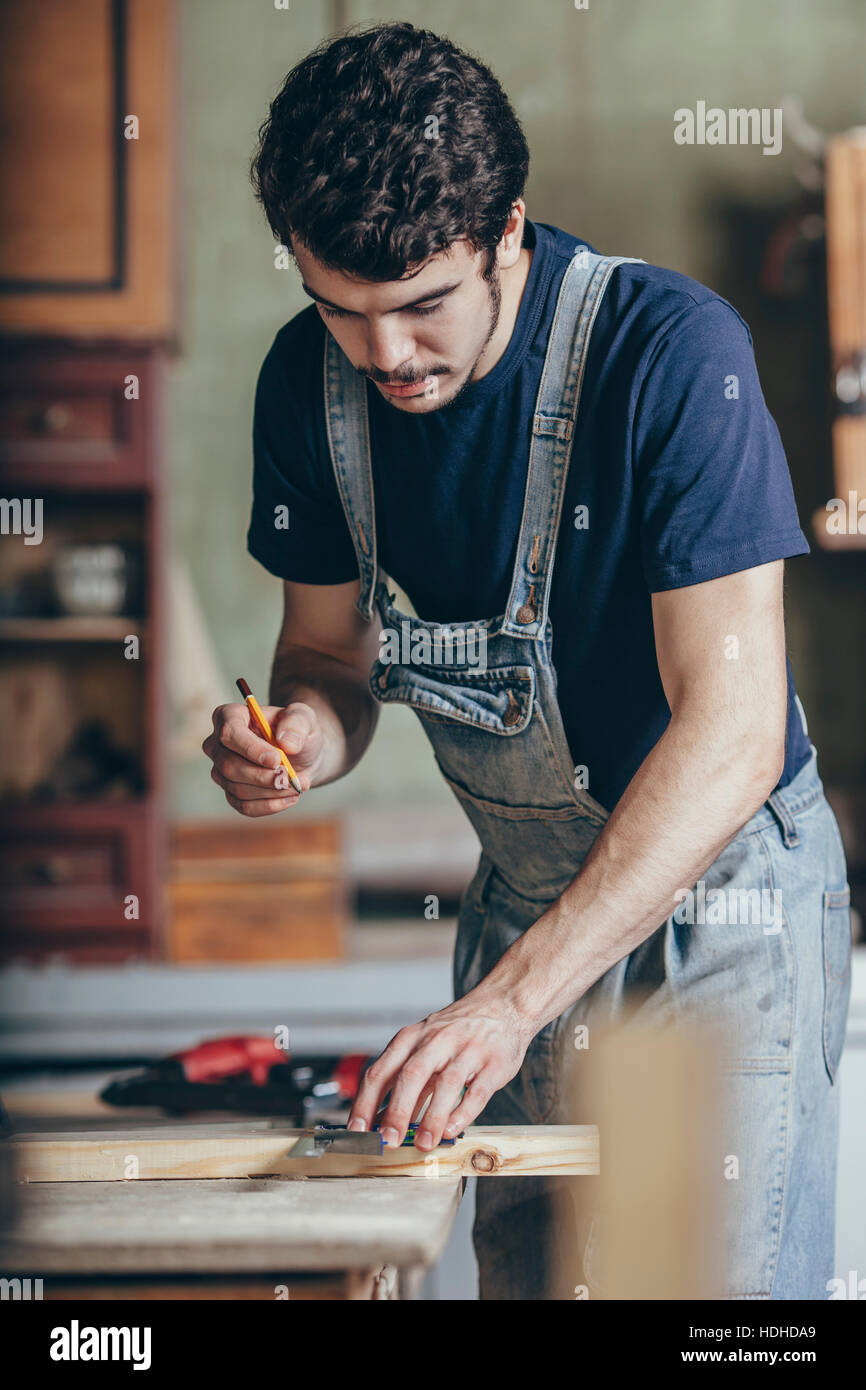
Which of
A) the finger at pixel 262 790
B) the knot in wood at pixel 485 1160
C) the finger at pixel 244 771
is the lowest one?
the knot in wood at pixel 485 1160

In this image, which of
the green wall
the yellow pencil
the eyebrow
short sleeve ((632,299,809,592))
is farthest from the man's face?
the green wall

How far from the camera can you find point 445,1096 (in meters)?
0.67

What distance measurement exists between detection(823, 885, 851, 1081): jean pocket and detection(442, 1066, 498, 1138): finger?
0.30 m

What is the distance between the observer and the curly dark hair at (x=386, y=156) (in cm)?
72

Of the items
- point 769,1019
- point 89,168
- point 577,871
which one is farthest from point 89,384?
point 769,1019

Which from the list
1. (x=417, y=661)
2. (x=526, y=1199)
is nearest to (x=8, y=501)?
(x=417, y=661)

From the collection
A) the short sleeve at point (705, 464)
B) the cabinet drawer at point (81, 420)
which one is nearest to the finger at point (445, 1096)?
the short sleeve at point (705, 464)

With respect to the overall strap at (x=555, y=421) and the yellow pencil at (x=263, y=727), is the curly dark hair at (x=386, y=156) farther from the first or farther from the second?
the yellow pencil at (x=263, y=727)

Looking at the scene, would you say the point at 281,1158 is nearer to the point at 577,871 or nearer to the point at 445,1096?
the point at 445,1096

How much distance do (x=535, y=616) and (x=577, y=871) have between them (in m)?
0.17

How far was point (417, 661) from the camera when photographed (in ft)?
2.97

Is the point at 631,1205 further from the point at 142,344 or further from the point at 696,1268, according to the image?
the point at 142,344

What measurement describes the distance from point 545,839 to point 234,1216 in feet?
1.35

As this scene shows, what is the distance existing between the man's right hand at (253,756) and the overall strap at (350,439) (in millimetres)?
136
